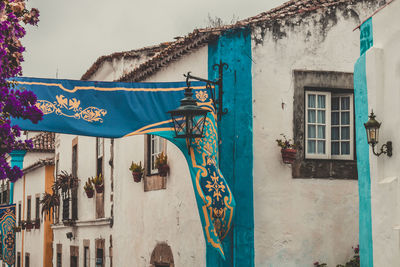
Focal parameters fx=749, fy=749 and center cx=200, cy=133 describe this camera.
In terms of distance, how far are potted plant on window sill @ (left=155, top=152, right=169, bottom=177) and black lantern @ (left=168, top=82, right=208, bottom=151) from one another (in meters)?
2.74

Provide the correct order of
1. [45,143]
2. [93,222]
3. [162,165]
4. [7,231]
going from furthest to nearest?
[45,143]
[7,231]
[93,222]
[162,165]

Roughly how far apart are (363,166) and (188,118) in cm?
263

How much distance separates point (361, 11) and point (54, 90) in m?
5.38

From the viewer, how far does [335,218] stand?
12.4m

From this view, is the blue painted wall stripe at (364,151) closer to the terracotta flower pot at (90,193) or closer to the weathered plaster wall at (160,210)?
the weathered plaster wall at (160,210)

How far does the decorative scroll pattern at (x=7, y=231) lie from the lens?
2856 cm

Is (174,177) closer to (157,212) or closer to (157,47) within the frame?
(157,212)

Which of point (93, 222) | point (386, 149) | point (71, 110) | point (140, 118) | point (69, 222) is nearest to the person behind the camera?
point (386, 149)

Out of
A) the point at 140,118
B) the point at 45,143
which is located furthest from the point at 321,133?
the point at 45,143

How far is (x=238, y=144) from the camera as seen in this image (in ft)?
40.1

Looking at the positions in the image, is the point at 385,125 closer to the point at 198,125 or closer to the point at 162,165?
the point at 198,125

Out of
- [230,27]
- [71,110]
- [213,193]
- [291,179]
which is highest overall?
[230,27]

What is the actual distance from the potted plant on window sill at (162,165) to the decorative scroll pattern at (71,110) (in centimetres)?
269

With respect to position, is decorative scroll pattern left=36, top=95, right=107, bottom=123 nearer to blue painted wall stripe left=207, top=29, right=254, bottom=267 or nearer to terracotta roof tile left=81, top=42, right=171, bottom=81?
blue painted wall stripe left=207, top=29, right=254, bottom=267
